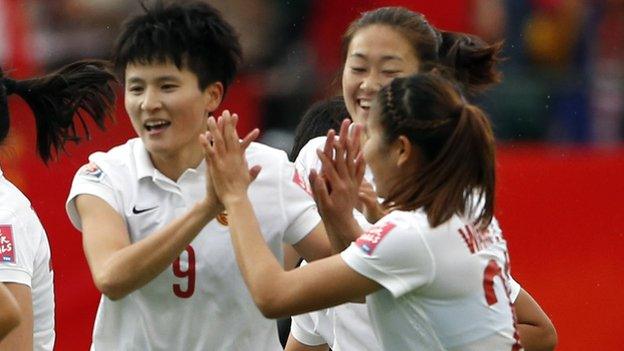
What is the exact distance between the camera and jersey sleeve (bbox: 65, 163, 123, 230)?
16.1 ft

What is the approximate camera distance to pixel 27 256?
4.77 metres

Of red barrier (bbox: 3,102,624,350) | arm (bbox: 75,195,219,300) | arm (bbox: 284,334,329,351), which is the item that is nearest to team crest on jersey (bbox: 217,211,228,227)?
arm (bbox: 75,195,219,300)

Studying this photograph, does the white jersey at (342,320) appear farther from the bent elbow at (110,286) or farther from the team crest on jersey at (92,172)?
the bent elbow at (110,286)

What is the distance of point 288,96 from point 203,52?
15.2ft

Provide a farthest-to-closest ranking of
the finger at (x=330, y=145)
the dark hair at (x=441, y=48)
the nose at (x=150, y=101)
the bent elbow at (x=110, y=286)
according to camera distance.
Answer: the dark hair at (x=441, y=48), the nose at (x=150, y=101), the bent elbow at (x=110, y=286), the finger at (x=330, y=145)

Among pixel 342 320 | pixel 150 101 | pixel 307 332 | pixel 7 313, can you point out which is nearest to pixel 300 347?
pixel 307 332

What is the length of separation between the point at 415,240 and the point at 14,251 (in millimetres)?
1237

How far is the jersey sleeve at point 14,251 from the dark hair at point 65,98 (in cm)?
56

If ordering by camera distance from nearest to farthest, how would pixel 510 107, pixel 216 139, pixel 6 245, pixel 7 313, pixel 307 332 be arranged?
pixel 7 313 < pixel 216 139 < pixel 6 245 < pixel 307 332 < pixel 510 107

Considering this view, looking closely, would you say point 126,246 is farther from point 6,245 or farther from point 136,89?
point 136,89

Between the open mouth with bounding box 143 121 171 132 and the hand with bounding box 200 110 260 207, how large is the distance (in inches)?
22.5

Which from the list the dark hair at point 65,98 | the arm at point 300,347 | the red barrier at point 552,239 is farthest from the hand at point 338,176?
the red barrier at point 552,239

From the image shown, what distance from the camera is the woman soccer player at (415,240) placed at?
13.8 feet

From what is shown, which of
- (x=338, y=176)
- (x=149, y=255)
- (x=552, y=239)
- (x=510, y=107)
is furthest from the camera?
(x=510, y=107)
